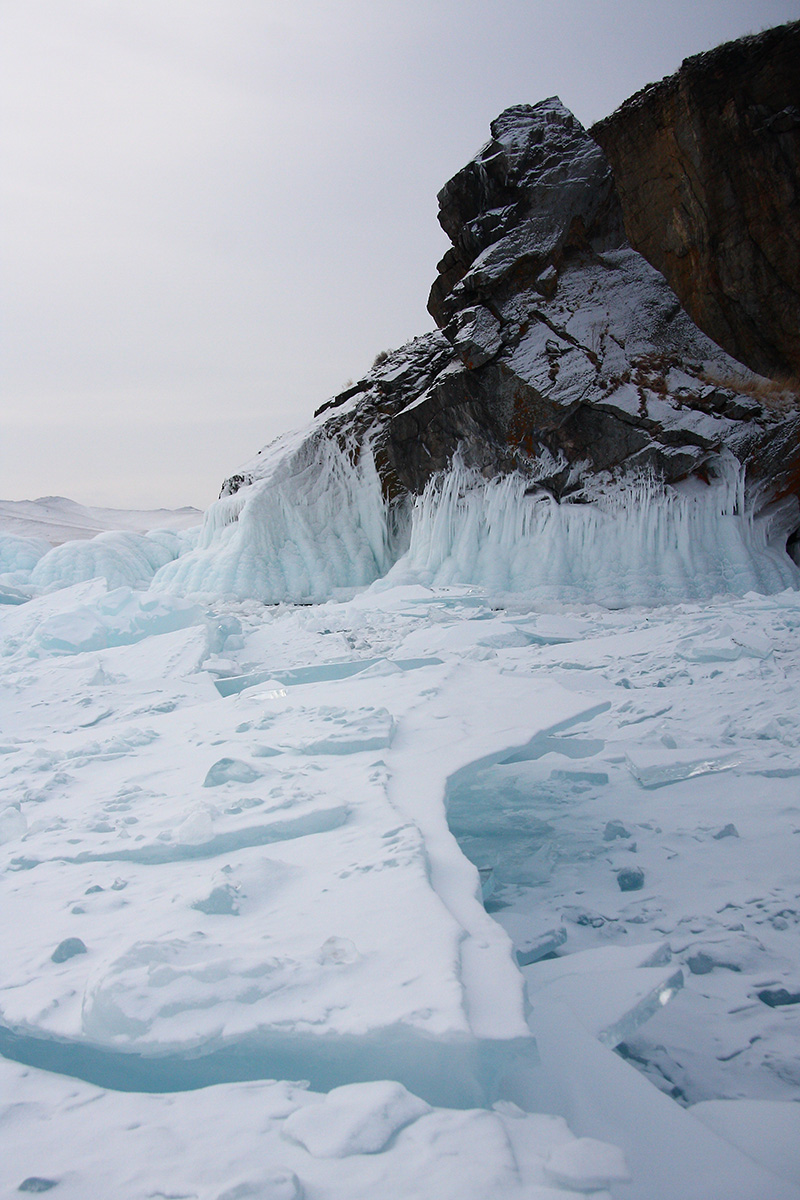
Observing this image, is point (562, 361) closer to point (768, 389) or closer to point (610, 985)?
point (768, 389)

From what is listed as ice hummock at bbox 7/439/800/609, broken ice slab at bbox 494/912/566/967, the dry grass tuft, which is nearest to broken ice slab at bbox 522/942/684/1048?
broken ice slab at bbox 494/912/566/967

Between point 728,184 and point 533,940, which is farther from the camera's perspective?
point 728,184

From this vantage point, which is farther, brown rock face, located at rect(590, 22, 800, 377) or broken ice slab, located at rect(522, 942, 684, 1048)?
brown rock face, located at rect(590, 22, 800, 377)

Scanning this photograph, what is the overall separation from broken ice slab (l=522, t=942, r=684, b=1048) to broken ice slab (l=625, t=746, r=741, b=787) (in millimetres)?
1455

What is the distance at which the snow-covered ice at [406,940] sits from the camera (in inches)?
45.9

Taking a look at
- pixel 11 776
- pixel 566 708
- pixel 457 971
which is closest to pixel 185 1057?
pixel 457 971

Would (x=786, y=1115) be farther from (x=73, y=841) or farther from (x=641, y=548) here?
(x=641, y=548)

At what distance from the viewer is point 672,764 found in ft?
11.1

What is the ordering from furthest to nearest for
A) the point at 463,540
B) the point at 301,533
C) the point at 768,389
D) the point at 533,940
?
1. the point at 301,533
2. the point at 463,540
3. the point at 768,389
4. the point at 533,940

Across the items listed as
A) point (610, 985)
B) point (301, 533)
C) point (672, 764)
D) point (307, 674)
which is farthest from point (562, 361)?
point (610, 985)

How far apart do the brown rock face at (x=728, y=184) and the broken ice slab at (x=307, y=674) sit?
942 cm

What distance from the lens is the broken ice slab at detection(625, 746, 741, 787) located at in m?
3.32

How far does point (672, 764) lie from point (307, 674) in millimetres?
2661

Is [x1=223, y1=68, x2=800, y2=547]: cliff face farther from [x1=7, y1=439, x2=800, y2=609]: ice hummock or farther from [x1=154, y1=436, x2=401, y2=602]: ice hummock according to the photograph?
[x1=154, y1=436, x2=401, y2=602]: ice hummock
